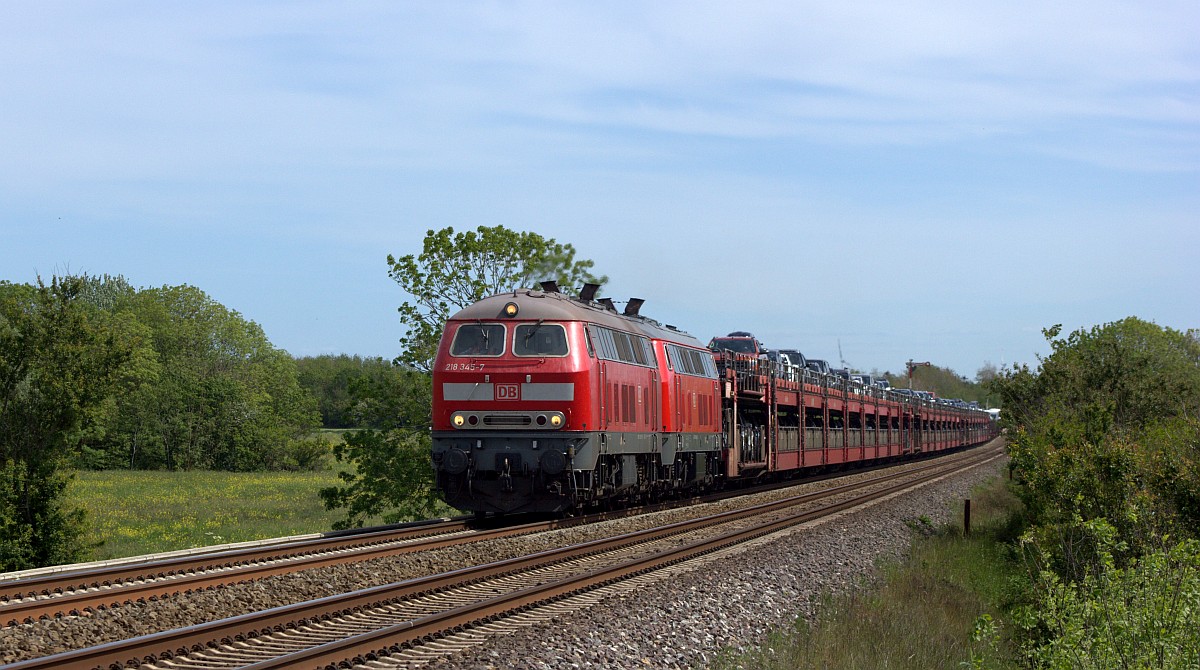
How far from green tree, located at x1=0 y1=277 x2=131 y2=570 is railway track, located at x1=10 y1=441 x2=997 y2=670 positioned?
9207 millimetres

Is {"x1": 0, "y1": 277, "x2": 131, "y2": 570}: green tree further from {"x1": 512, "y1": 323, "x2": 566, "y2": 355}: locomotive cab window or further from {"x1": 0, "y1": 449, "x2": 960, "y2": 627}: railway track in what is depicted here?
{"x1": 512, "y1": 323, "x2": 566, "y2": 355}: locomotive cab window

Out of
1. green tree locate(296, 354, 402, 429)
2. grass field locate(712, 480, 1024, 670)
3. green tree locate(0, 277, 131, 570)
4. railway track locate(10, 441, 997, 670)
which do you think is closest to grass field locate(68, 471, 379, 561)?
→ green tree locate(0, 277, 131, 570)

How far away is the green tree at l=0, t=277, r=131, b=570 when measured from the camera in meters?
18.7

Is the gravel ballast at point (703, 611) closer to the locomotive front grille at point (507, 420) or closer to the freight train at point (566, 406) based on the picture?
the freight train at point (566, 406)

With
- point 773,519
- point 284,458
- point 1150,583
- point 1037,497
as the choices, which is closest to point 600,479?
point 773,519

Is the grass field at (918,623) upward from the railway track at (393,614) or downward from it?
downward

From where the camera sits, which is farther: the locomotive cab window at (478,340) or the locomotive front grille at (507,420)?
the locomotive cab window at (478,340)

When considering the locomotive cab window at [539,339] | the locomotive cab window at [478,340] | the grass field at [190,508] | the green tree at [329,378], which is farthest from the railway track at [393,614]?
the green tree at [329,378]

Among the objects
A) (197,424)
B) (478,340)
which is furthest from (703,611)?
(197,424)

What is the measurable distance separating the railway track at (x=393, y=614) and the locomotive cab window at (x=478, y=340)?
13.5ft

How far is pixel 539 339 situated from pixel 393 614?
365 inches

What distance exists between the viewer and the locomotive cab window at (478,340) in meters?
19.6

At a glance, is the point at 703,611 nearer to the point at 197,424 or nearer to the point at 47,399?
the point at 47,399

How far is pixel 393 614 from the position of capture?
10.8 metres
